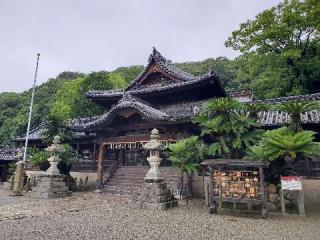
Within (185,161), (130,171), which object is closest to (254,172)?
(185,161)

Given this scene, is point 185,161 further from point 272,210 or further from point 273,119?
point 273,119

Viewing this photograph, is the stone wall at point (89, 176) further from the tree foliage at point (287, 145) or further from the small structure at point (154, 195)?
the tree foliage at point (287, 145)

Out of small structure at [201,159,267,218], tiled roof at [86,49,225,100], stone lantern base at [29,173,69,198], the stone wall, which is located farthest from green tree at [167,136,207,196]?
the stone wall

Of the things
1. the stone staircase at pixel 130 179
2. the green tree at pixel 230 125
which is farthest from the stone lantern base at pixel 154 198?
the stone staircase at pixel 130 179

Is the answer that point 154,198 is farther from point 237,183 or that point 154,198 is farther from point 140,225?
point 237,183

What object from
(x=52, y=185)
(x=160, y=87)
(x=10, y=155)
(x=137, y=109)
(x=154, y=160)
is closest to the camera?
(x=154, y=160)

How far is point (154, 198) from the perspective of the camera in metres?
11.9

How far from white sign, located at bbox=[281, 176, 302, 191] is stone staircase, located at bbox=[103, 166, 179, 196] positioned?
683 centimetres

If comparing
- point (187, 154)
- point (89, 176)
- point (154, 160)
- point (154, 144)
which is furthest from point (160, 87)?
point (89, 176)

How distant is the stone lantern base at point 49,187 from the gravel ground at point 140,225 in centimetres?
388

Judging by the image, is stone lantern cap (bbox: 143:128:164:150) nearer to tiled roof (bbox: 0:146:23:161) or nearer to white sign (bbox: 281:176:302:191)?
white sign (bbox: 281:176:302:191)

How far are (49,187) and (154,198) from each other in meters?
7.31

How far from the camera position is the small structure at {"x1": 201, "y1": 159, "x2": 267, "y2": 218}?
10227mm

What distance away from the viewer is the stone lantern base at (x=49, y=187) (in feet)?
51.3
